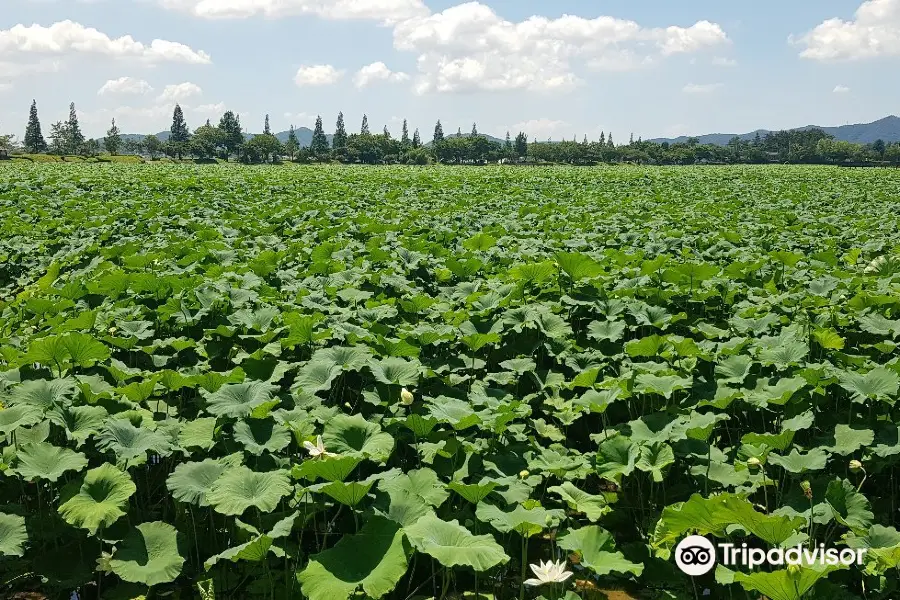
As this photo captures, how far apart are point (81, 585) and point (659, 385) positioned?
3320 millimetres

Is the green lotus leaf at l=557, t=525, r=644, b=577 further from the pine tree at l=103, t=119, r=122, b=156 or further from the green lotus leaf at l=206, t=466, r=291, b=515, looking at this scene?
the pine tree at l=103, t=119, r=122, b=156

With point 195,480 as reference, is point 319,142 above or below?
above

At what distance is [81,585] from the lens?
296 centimetres

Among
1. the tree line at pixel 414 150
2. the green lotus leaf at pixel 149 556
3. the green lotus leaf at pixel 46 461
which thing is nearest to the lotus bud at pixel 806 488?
the green lotus leaf at pixel 149 556

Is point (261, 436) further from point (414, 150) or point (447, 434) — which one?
point (414, 150)

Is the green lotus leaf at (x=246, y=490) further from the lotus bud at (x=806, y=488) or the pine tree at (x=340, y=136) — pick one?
the pine tree at (x=340, y=136)

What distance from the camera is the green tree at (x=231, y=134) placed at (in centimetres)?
10294

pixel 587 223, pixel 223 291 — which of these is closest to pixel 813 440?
pixel 223 291

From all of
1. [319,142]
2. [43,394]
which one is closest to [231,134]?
[319,142]

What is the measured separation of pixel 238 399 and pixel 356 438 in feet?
2.81

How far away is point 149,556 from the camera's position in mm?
2820

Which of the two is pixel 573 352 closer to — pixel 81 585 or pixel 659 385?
pixel 659 385

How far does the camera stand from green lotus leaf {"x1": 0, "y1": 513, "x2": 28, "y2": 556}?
264cm

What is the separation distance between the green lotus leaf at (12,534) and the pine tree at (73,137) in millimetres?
121394
